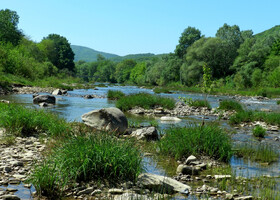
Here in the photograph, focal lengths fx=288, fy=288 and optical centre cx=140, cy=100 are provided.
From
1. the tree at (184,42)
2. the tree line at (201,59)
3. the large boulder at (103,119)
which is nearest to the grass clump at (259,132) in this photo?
the large boulder at (103,119)

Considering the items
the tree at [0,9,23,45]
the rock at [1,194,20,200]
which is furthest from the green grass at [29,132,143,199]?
the tree at [0,9,23,45]

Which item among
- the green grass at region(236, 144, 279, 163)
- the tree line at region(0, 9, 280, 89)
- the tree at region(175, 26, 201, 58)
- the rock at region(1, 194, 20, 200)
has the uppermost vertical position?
the tree at region(175, 26, 201, 58)

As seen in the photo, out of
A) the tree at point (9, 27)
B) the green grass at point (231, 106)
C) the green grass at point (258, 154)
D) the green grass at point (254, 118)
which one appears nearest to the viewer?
the green grass at point (258, 154)

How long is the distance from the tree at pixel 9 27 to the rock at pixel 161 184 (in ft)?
235

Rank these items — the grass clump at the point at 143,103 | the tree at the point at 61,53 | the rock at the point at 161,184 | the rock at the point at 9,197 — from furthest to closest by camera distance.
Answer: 1. the tree at the point at 61,53
2. the grass clump at the point at 143,103
3. the rock at the point at 161,184
4. the rock at the point at 9,197

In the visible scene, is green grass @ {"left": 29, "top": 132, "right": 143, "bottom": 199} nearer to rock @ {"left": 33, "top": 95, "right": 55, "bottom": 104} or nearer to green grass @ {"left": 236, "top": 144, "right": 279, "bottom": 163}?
green grass @ {"left": 236, "top": 144, "right": 279, "bottom": 163}

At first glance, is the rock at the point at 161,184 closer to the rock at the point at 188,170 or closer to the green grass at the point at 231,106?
the rock at the point at 188,170

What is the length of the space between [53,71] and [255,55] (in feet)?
171

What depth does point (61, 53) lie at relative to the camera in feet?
401

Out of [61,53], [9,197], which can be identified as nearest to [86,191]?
[9,197]

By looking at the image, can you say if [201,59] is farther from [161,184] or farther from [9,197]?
[9,197]

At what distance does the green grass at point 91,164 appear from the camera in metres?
5.44

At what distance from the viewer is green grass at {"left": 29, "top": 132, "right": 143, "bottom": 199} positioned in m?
5.44

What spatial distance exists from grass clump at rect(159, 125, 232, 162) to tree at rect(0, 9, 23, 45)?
228 feet
